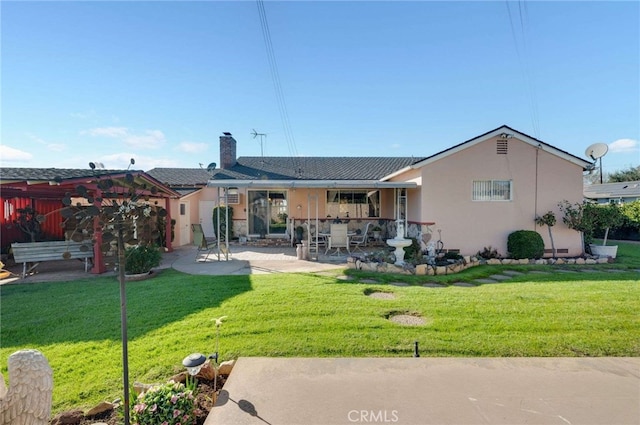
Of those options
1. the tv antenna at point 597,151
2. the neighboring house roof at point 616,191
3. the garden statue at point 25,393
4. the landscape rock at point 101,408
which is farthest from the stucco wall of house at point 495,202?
the neighboring house roof at point 616,191

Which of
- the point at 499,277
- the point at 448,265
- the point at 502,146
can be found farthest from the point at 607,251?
the point at 448,265

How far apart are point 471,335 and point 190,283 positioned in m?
6.24

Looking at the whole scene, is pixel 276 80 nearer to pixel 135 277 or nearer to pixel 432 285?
pixel 135 277

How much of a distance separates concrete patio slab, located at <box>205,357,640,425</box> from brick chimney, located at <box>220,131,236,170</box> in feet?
53.0

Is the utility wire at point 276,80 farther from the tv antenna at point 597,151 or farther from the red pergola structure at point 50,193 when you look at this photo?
the tv antenna at point 597,151

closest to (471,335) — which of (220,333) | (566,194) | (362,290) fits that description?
(362,290)

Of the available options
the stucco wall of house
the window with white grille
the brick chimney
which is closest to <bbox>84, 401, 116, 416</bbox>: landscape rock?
the stucco wall of house

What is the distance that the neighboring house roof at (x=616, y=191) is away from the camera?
81.5 ft

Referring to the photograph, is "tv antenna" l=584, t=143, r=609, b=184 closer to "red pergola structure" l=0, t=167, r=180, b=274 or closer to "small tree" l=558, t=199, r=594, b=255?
"small tree" l=558, t=199, r=594, b=255

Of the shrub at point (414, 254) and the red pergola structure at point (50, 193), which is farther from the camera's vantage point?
the shrub at point (414, 254)

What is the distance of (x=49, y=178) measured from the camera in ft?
26.5

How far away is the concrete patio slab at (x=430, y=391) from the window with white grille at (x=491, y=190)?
7822 mm

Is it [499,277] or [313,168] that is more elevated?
[313,168]

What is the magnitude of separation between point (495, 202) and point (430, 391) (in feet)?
31.9
